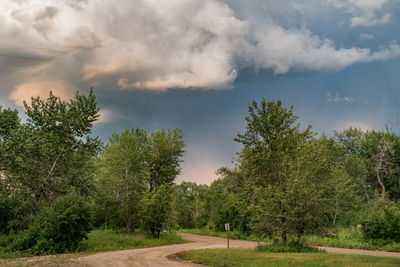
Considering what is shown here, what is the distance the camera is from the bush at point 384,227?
27.7 metres

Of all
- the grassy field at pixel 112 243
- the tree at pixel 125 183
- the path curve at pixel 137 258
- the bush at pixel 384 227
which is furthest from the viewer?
the tree at pixel 125 183

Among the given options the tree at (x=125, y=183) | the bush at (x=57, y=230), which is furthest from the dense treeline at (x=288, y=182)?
the tree at (x=125, y=183)

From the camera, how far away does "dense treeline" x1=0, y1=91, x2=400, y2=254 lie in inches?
857

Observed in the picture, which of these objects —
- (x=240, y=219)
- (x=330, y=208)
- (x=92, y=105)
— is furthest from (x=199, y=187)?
(x=330, y=208)

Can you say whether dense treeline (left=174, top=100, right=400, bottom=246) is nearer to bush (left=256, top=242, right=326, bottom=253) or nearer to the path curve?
bush (left=256, top=242, right=326, bottom=253)

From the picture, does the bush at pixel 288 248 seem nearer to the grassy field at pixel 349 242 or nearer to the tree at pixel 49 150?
the grassy field at pixel 349 242

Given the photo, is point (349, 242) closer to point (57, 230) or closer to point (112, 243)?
point (112, 243)

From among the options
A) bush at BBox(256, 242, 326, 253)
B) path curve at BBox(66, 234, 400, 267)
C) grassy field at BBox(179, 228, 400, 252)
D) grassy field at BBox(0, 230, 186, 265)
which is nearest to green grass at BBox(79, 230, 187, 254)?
grassy field at BBox(0, 230, 186, 265)

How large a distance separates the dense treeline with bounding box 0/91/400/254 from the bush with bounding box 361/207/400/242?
0.09 metres

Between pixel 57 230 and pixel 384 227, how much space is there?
30.7m

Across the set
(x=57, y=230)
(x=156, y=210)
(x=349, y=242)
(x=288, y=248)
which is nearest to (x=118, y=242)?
(x=156, y=210)

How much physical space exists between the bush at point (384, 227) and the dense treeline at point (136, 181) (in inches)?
3.4

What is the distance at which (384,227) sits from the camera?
28312mm

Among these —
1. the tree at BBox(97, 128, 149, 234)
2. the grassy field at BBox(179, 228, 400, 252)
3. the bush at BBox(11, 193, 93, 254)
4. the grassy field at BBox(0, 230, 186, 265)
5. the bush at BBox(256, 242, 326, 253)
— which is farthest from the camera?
the tree at BBox(97, 128, 149, 234)
